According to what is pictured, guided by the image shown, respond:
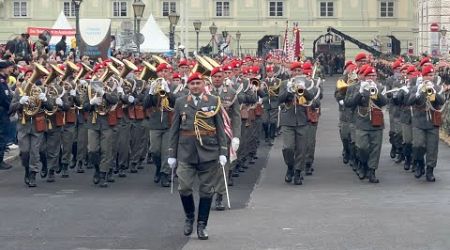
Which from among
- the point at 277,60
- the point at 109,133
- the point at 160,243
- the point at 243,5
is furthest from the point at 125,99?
the point at 243,5

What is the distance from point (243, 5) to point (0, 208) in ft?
228

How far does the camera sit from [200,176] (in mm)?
13992

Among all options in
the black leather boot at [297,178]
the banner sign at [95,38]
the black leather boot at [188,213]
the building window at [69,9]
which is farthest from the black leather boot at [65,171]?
the building window at [69,9]

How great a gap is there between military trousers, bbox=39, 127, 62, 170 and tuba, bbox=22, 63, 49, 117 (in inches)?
24.8

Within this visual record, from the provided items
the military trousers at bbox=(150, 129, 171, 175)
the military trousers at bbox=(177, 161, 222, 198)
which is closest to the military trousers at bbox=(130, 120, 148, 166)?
the military trousers at bbox=(150, 129, 171, 175)

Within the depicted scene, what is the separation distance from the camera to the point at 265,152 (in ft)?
85.9

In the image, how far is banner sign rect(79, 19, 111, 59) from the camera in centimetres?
3309

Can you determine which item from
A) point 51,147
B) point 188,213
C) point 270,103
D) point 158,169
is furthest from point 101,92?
point 270,103

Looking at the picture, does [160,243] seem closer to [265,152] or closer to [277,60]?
[265,152]

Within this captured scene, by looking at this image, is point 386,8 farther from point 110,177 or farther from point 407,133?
point 110,177

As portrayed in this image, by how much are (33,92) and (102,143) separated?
1.29m

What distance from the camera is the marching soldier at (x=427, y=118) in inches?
750

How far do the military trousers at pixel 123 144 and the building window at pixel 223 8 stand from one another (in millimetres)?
64511

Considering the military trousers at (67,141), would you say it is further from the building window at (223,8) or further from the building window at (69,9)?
the building window at (223,8)
